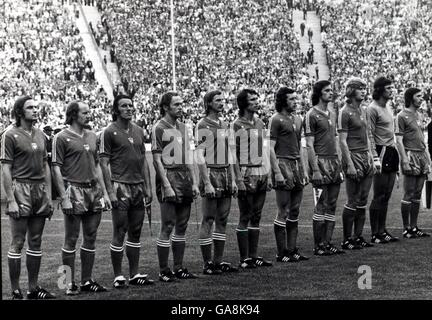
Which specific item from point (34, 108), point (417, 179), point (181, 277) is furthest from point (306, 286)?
point (417, 179)

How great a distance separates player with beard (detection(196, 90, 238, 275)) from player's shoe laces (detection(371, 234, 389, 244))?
2638mm

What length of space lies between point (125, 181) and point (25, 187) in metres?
1.10

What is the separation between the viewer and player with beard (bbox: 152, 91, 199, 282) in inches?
374

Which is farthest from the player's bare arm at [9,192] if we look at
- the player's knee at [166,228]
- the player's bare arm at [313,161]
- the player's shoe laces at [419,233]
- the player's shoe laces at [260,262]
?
the player's shoe laces at [419,233]

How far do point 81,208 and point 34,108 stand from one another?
41.3 inches

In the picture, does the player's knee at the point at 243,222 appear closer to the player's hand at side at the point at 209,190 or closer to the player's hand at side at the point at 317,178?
the player's hand at side at the point at 209,190

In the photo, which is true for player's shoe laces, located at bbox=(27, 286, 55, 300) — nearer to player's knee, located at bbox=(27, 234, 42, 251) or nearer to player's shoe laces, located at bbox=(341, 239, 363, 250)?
player's knee, located at bbox=(27, 234, 42, 251)

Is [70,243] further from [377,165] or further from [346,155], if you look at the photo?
[377,165]

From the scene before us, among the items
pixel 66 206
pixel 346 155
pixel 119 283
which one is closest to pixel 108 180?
pixel 66 206

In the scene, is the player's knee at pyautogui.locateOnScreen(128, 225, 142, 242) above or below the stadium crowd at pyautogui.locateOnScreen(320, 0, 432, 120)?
below

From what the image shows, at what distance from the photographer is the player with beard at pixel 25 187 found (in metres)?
8.43

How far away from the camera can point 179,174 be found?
9672 millimetres

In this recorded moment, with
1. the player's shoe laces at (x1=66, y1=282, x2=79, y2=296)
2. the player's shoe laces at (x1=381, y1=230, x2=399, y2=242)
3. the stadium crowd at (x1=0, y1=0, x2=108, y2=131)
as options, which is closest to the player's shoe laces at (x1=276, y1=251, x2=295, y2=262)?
the player's shoe laces at (x1=381, y1=230, x2=399, y2=242)
